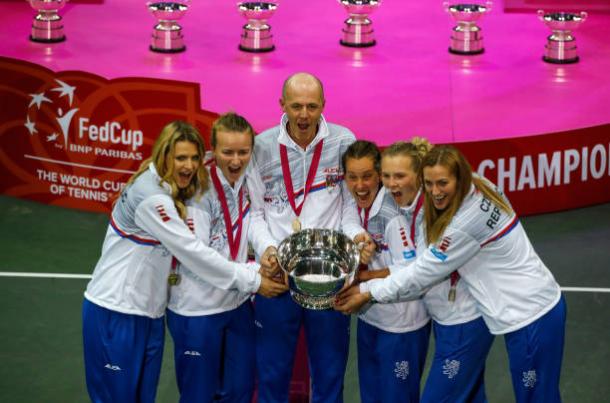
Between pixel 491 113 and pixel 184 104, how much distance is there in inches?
89.5

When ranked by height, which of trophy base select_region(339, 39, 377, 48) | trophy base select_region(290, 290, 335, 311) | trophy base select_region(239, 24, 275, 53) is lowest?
trophy base select_region(290, 290, 335, 311)

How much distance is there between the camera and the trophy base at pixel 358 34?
11297 mm

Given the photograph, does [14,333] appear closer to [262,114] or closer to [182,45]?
[262,114]

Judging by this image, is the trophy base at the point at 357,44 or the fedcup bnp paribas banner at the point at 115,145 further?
the trophy base at the point at 357,44

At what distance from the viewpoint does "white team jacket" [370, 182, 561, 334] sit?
19.9 feet

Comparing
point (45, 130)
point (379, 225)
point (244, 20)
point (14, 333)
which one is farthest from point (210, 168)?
point (244, 20)

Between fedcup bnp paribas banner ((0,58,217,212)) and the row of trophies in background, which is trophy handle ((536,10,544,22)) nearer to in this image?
the row of trophies in background

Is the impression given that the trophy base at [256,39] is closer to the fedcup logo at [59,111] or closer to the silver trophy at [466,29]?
the silver trophy at [466,29]

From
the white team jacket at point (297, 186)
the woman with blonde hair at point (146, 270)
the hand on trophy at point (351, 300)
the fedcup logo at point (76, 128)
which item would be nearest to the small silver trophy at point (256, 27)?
the fedcup logo at point (76, 128)

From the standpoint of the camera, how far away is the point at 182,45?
11.1 meters

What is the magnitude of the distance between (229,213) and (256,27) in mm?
4796

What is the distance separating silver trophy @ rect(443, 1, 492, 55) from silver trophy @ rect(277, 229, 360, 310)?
4.75 m

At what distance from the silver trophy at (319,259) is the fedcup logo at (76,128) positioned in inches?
134

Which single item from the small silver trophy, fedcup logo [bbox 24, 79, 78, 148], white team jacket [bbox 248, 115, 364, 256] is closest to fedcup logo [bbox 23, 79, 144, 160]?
fedcup logo [bbox 24, 79, 78, 148]
